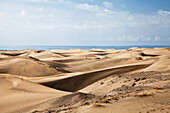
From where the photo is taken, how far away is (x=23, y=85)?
950cm

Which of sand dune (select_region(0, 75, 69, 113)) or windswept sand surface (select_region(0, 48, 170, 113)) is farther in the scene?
sand dune (select_region(0, 75, 69, 113))

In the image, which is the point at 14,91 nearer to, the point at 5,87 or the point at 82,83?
the point at 5,87

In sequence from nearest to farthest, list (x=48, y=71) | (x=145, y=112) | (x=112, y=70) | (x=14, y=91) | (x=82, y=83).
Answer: (x=145, y=112) < (x=14, y=91) < (x=82, y=83) < (x=112, y=70) < (x=48, y=71)

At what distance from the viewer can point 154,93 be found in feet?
13.5

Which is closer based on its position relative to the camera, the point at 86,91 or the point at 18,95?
the point at 18,95

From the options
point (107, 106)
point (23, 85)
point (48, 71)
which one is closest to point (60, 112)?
point (107, 106)

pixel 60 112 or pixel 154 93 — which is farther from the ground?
pixel 154 93

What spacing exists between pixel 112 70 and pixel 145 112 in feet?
36.2

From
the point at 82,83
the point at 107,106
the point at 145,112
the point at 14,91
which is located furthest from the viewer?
the point at 82,83

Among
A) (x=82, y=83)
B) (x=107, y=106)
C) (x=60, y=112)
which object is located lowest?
(x=82, y=83)

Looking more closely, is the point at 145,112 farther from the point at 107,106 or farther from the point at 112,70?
the point at 112,70

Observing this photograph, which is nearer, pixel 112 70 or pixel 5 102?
pixel 5 102

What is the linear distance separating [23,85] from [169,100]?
797 cm

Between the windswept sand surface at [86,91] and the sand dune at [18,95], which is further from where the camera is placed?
the sand dune at [18,95]
